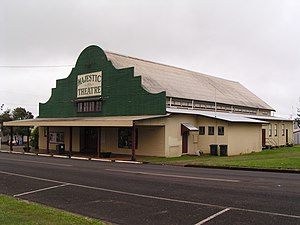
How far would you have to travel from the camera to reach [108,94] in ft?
113

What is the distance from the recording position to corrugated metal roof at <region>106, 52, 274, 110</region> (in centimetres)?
3559

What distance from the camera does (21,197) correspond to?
10.8 meters

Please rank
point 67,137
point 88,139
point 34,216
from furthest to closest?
1. point 67,137
2. point 88,139
3. point 34,216

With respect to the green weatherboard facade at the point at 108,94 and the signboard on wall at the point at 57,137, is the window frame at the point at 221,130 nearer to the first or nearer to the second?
the green weatherboard facade at the point at 108,94

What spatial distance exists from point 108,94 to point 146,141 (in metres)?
6.48

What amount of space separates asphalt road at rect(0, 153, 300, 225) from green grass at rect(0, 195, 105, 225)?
2.11ft

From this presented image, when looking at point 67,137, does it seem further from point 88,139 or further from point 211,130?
point 211,130

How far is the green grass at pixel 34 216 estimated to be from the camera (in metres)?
7.23

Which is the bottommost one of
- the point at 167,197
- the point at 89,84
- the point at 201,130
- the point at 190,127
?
the point at 167,197

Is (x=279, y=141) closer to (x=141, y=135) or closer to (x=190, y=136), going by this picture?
(x=190, y=136)

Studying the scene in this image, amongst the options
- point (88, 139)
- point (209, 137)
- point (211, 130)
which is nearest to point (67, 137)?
point (88, 139)

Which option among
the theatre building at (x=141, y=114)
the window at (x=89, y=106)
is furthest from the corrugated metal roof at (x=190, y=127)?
the window at (x=89, y=106)

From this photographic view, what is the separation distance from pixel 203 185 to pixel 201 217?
4.72 meters

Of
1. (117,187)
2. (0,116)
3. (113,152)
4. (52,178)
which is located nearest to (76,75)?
(113,152)
